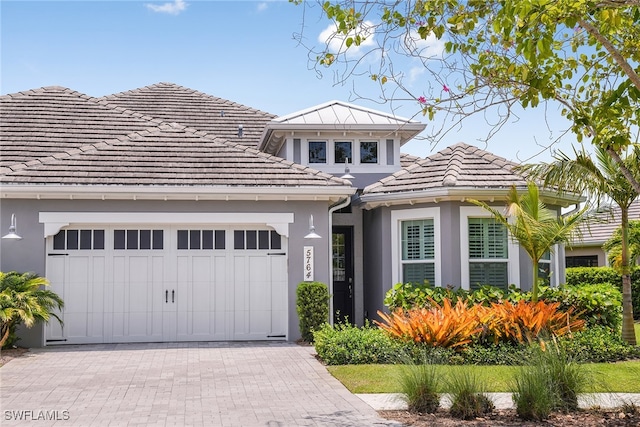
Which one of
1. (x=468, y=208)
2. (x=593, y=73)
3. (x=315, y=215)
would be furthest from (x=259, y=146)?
(x=593, y=73)

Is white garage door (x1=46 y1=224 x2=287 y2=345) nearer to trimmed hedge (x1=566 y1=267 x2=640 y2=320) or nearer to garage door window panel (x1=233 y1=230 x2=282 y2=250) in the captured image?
garage door window panel (x1=233 y1=230 x2=282 y2=250)

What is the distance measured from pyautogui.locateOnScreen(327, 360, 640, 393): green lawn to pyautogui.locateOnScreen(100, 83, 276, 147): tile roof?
1126cm

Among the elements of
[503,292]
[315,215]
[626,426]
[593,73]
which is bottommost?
[626,426]

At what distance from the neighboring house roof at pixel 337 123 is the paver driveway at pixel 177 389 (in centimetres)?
643

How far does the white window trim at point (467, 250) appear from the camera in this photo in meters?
16.1

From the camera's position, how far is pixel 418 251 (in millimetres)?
16797

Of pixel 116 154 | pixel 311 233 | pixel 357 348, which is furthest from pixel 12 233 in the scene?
pixel 357 348

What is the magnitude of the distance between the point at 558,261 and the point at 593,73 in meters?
7.43

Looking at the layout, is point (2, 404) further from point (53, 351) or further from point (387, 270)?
point (387, 270)

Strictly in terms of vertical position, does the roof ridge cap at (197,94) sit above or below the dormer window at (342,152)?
above

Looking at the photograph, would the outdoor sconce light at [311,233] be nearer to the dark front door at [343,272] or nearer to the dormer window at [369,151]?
the dark front door at [343,272]

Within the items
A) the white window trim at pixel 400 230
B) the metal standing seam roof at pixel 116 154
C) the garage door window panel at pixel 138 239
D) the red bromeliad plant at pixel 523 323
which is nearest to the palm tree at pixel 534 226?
the red bromeliad plant at pixel 523 323

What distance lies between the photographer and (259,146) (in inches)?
858

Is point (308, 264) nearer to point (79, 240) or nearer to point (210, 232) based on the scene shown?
point (210, 232)
